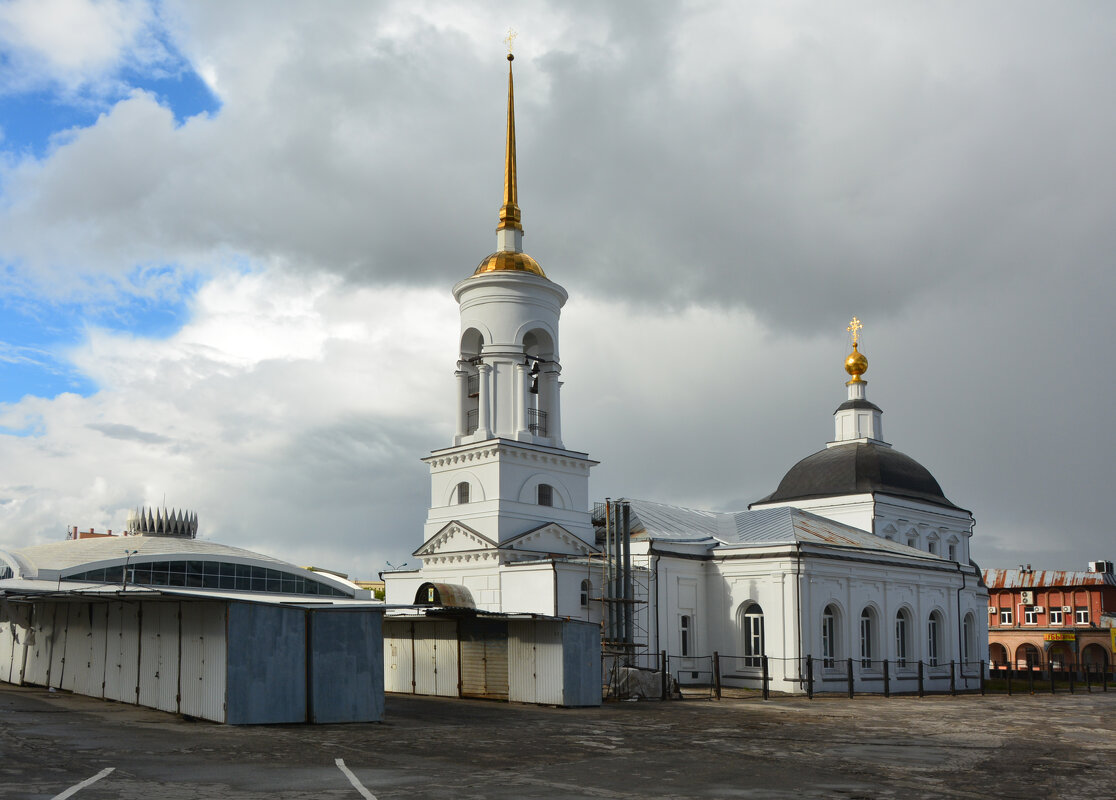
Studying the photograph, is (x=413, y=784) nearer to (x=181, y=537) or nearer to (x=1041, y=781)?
(x=1041, y=781)

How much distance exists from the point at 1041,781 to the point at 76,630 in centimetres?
2584

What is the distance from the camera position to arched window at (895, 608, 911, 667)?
44750 mm

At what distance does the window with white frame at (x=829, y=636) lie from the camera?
4028 centimetres

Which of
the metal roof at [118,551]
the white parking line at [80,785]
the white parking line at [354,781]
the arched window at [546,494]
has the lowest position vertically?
the white parking line at [354,781]

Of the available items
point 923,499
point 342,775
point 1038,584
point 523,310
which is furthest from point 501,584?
point 1038,584

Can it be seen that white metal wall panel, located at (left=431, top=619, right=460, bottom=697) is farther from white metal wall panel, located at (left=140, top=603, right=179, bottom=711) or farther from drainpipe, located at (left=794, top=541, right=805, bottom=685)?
drainpipe, located at (left=794, top=541, right=805, bottom=685)

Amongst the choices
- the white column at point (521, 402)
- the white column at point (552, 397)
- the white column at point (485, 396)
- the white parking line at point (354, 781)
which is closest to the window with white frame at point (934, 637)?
the white column at point (552, 397)

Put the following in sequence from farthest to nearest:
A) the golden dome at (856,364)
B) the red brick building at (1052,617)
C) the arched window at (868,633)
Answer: the red brick building at (1052,617)
the golden dome at (856,364)
the arched window at (868,633)

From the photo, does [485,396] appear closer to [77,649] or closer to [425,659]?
[425,659]

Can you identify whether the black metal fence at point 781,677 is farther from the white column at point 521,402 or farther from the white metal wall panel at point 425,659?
the white column at point 521,402

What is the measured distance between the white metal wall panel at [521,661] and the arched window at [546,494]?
11235mm

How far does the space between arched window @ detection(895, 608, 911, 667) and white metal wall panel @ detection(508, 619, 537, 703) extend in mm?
20975

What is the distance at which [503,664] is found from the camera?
101 feet

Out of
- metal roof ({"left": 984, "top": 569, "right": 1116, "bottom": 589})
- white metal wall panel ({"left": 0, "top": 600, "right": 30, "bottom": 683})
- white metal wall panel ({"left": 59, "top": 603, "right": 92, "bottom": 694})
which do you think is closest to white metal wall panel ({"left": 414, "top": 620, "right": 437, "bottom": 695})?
white metal wall panel ({"left": 59, "top": 603, "right": 92, "bottom": 694})
